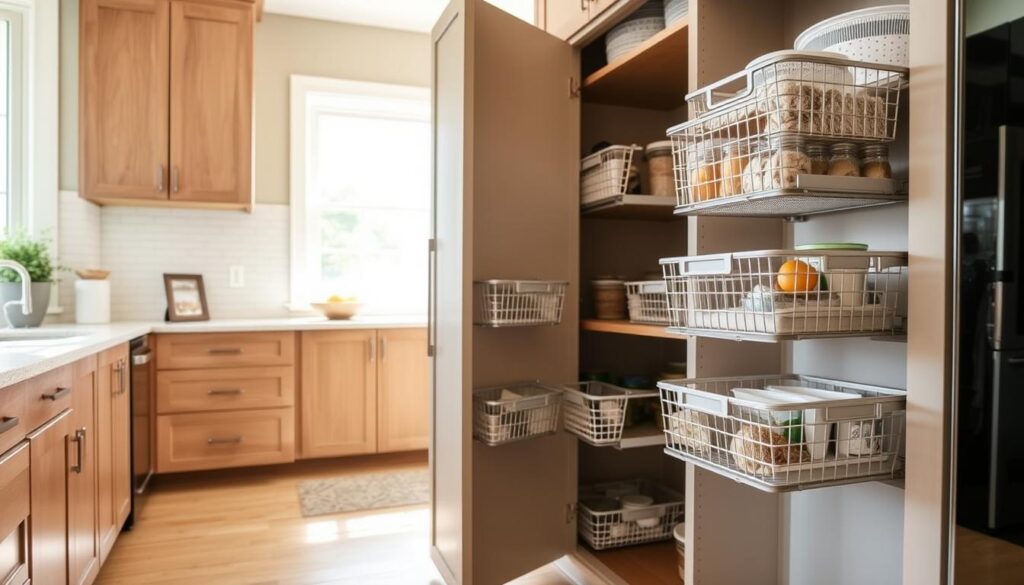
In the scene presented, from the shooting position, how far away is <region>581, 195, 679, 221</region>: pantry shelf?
2.18 m

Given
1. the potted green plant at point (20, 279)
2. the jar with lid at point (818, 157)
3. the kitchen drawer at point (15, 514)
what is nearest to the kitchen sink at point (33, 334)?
the potted green plant at point (20, 279)

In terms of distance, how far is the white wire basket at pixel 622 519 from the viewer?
2.37m

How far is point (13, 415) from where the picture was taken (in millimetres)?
1463

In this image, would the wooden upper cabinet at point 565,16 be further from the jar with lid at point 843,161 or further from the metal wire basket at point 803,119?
the jar with lid at point 843,161

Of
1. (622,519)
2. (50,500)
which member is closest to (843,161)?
(622,519)

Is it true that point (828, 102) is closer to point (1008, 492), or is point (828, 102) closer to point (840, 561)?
point (1008, 492)

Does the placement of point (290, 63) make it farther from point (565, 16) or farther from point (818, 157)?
point (818, 157)

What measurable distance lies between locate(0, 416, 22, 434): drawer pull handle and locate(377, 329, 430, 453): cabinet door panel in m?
2.33

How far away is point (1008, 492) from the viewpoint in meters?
1.10

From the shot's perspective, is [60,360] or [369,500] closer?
[60,360]

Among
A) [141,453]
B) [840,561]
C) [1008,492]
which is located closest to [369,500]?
[141,453]

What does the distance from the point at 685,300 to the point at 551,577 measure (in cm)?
129

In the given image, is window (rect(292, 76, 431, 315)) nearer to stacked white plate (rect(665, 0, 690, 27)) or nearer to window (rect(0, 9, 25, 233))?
window (rect(0, 9, 25, 233))

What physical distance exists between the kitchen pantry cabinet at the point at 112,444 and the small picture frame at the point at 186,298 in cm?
101
